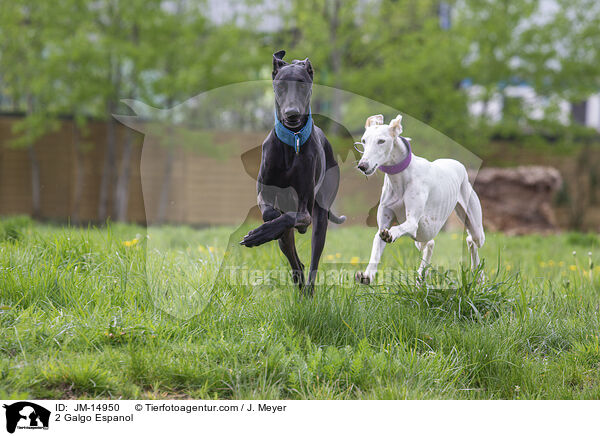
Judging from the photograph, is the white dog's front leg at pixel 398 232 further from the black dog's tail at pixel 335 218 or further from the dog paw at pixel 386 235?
the black dog's tail at pixel 335 218

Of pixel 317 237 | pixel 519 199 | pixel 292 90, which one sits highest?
pixel 292 90

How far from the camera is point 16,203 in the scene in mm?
12398

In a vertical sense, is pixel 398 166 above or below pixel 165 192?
above

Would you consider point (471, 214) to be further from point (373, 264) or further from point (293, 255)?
point (293, 255)

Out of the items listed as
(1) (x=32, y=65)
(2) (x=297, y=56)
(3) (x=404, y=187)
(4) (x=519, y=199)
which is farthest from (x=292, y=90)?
(1) (x=32, y=65)

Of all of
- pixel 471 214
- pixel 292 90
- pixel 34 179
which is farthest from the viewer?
pixel 34 179

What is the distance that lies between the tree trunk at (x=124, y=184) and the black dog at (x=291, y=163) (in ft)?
28.1

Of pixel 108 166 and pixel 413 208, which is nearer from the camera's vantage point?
pixel 413 208

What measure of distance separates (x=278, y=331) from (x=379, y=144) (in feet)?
3.97

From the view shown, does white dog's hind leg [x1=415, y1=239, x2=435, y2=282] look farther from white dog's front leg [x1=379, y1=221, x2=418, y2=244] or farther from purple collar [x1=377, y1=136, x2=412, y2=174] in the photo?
purple collar [x1=377, y1=136, x2=412, y2=174]

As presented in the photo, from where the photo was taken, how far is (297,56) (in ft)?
32.3
